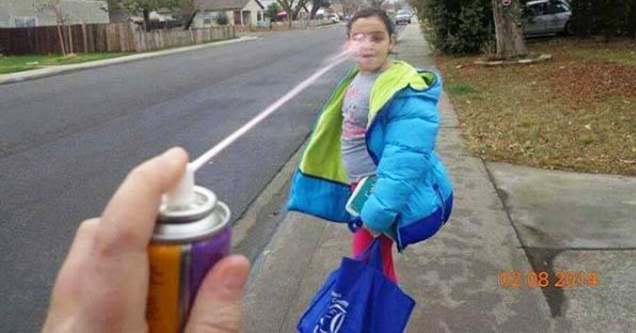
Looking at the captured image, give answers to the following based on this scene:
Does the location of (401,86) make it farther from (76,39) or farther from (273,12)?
(273,12)

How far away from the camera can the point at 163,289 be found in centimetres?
85

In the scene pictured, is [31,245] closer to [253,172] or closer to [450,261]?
[253,172]

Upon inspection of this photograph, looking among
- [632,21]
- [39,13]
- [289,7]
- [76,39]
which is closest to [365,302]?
[632,21]

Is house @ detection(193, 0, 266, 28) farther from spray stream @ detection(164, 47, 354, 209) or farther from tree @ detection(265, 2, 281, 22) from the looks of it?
spray stream @ detection(164, 47, 354, 209)

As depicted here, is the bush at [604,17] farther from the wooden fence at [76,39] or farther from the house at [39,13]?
the house at [39,13]

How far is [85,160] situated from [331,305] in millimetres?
5629

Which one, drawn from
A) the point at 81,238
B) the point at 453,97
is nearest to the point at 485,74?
the point at 453,97

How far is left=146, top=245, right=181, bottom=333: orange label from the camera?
82 cm

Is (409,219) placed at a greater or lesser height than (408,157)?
lesser

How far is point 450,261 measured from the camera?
3.90 meters

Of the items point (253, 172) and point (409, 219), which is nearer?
point (409, 219)

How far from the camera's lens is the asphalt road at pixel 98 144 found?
446 cm
